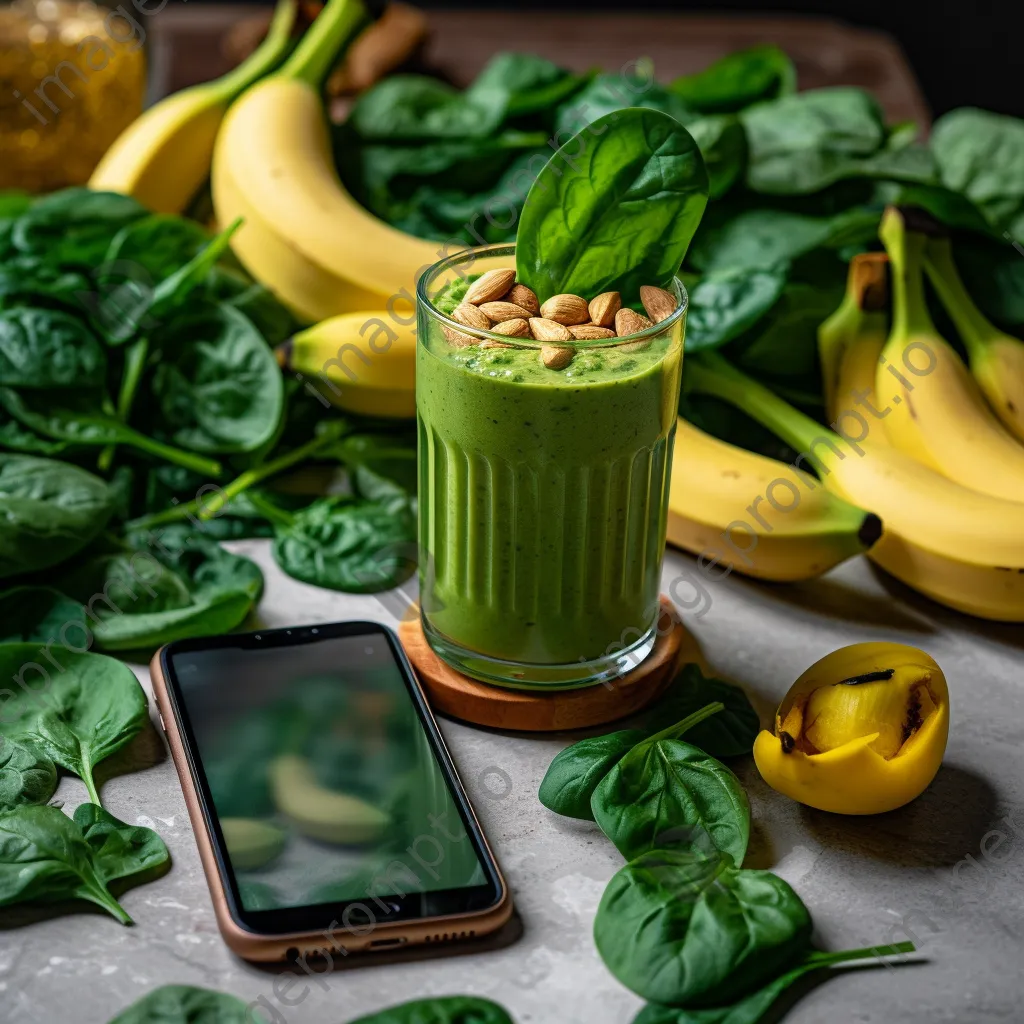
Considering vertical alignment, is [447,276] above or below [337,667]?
above

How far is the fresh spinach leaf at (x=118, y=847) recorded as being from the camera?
844 mm

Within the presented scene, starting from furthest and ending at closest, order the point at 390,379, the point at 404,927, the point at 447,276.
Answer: the point at 390,379 < the point at 447,276 < the point at 404,927

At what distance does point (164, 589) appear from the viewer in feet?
3.62

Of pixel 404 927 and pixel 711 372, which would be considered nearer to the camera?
pixel 404 927

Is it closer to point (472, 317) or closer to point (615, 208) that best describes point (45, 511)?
point (472, 317)

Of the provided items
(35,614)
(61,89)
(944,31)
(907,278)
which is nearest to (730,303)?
(907,278)

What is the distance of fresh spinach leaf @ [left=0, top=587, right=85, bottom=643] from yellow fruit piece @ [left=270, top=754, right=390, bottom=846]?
26cm

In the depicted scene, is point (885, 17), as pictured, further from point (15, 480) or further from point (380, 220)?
point (15, 480)

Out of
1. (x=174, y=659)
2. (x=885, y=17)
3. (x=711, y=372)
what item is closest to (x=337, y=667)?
(x=174, y=659)

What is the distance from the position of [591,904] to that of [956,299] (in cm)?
79

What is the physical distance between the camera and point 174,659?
3.26ft

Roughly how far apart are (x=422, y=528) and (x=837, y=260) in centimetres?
65

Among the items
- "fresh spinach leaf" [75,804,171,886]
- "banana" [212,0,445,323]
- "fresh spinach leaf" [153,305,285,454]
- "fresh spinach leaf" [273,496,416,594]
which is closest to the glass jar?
"banana" [212,0,445,323]

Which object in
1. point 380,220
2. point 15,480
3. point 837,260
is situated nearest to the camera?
point 15,480
